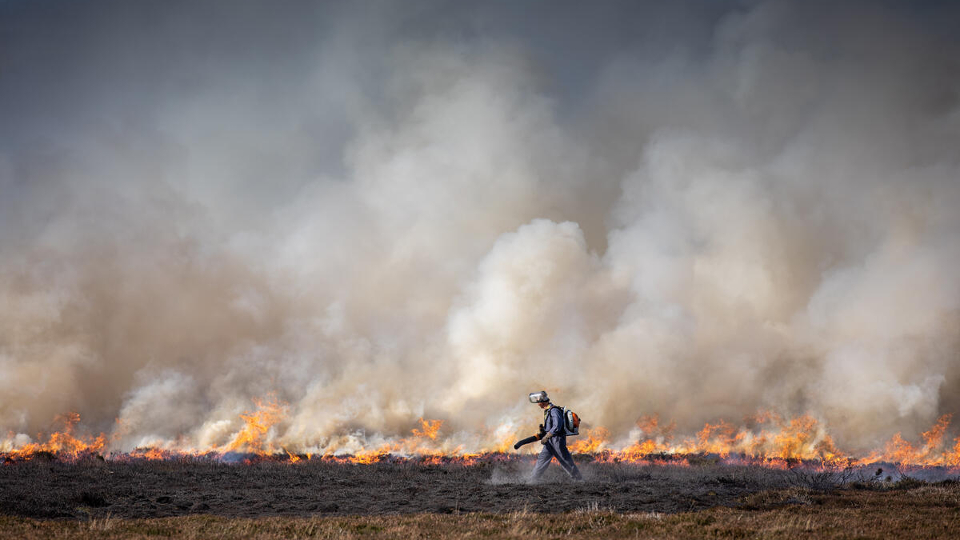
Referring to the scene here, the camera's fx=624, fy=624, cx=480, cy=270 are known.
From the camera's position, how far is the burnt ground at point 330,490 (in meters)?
17.7

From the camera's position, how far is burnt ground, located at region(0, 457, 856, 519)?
17.7 m

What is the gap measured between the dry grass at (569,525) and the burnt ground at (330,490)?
5.84 ft

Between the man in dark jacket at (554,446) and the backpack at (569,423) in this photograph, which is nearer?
the man in dark jacket at (554,446)

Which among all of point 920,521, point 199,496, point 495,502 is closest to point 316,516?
point 495,502

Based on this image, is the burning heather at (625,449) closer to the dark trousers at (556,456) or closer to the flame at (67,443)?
the flame at (67,443)

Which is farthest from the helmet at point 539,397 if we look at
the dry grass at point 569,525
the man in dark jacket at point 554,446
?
the dry grass at point 569,525

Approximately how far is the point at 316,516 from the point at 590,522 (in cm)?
737

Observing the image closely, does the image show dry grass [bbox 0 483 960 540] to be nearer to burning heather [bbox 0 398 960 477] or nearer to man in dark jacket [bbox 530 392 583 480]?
man in dark jacket [bbox 530 392 583 480]

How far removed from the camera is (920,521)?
46.5ft

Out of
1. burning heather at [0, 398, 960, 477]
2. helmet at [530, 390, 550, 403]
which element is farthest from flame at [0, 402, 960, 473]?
helmet at [530, 390, 550, 403]

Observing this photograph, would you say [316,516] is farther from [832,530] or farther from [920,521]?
[920,521]

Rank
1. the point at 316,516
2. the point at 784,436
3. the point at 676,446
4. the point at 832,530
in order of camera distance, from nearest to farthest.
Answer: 1. the point at 832,530
2. the point at 316,516
3. the point at 784,436
4. the point at 676,446

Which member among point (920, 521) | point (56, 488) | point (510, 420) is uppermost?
point (510, 420)

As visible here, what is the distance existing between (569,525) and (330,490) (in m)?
12.2
